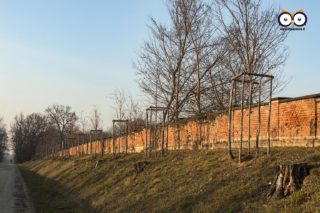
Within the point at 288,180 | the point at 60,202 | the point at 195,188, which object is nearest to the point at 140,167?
the point at 60,202

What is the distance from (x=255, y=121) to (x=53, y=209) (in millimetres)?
8157

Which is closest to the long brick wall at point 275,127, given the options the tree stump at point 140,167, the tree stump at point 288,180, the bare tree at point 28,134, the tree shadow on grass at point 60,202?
the tree stump at point 140,167

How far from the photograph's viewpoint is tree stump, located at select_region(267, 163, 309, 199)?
7.80 metres

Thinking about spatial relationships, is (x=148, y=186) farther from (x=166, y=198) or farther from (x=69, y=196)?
(x=69, y=196)

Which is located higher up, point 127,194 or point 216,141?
point 216,141

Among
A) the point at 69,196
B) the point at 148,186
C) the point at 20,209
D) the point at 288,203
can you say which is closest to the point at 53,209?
the point at 20,209

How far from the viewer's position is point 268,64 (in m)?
25.3

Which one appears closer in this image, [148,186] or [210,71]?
[148,186]

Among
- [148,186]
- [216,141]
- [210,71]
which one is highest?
[210,71]

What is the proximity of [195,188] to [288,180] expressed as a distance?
3.25 meters

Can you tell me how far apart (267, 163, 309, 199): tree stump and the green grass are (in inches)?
5.7

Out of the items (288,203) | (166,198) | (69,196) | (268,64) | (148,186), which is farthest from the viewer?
(268,64)

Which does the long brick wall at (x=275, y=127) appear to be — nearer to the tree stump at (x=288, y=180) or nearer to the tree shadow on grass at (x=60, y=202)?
the tree stump at (x=288, y=180)

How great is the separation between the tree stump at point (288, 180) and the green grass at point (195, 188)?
15cm
